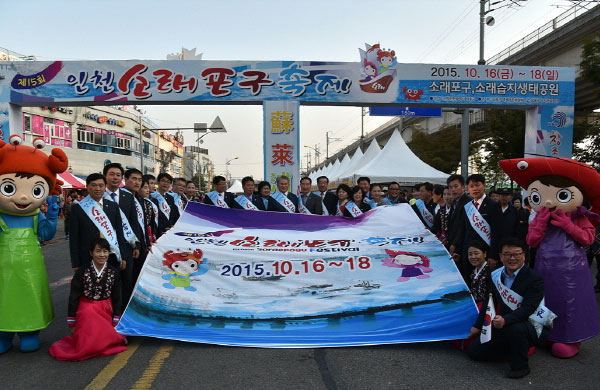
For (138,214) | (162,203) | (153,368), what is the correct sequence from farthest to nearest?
(162,203)
(138,214)
(153,368)

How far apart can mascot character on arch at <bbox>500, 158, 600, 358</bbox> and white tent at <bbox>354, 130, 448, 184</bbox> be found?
10711 mm

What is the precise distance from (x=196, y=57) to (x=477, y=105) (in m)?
6.63

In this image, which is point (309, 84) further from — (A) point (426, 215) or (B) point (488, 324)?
(B) point (488, 324)

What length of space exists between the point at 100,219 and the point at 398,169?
12425mm

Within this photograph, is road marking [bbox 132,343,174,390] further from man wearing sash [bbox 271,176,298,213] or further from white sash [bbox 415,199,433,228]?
white sash [bbox 415,199,433,228]

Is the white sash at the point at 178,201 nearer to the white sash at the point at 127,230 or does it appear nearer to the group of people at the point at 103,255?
the group of people at the point at 103,255

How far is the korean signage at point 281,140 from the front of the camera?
A: 32.8 ft

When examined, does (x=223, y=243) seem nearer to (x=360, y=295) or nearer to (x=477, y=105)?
(x=360, y=295)

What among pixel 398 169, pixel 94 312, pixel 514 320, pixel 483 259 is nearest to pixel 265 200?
pixel 94 312

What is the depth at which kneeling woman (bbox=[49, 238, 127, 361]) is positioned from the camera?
3.90 metres

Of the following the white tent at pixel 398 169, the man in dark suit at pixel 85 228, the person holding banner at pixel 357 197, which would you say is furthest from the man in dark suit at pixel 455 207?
the white tent at pixel 398 169

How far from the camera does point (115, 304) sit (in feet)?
14.1

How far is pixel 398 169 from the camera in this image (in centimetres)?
1564

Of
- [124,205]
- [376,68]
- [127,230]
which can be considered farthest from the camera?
[376,68]
